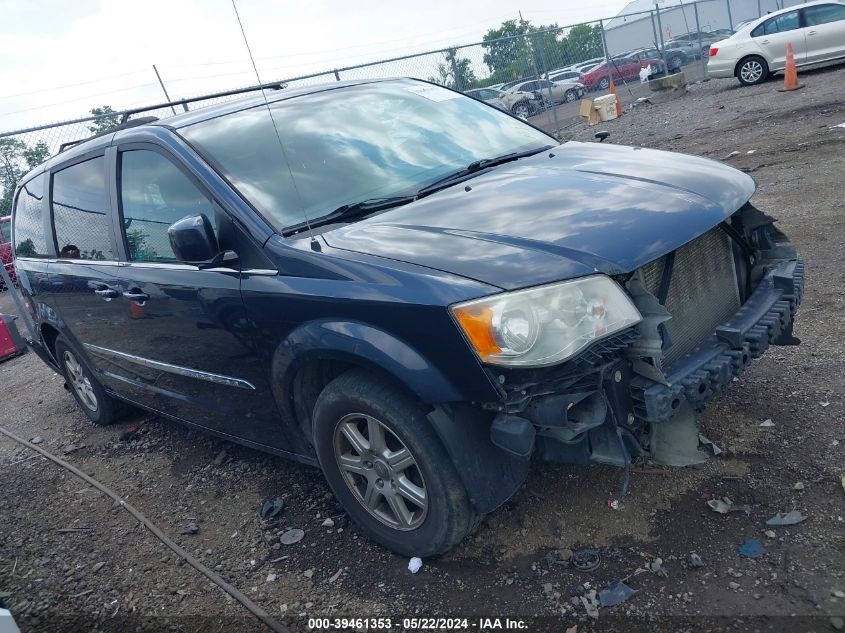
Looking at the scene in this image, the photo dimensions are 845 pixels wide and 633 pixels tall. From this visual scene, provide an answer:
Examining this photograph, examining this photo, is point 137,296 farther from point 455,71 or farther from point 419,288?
point 455,71

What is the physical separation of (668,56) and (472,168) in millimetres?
21201

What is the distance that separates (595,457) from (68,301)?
3623 millimetres

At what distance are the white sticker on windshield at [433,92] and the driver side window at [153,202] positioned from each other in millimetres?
1526

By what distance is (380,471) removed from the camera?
281 centimetres

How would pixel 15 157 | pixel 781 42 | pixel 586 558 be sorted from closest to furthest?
1. pixel 586 558
2. pixel 15 157
3. pixel 781 42

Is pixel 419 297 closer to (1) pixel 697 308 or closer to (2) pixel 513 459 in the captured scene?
(2) pixel 513 459

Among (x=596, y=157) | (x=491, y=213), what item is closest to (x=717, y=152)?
(x=596, y=157)

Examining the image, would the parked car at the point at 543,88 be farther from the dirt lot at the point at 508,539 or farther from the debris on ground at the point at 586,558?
the debris on ground at the point at 586,558

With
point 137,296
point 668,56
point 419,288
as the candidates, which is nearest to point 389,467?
point 419,288

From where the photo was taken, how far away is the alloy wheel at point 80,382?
5.19m

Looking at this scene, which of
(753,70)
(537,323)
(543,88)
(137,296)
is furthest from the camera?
(543,88)

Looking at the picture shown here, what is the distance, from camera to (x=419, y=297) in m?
2.35

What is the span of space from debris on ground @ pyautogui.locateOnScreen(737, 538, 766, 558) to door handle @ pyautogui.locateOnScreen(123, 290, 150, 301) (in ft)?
9.57

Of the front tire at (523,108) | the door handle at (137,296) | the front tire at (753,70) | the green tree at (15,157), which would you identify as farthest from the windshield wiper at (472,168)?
the front tire at (753,70)
